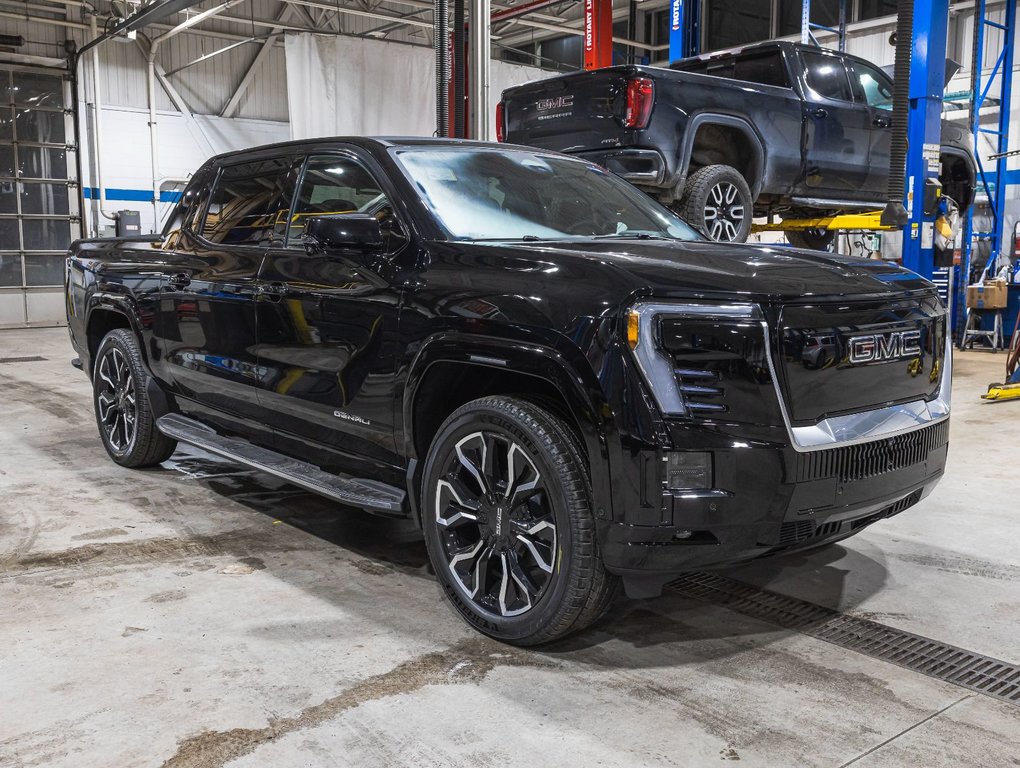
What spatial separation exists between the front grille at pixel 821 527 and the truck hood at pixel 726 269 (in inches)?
25.7

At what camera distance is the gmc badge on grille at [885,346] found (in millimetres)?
2943

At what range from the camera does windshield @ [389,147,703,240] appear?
3588mm

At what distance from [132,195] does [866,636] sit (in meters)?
19.5

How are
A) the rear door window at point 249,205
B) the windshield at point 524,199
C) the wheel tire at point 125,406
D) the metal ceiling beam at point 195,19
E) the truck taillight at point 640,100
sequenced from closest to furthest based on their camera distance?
1. the windshield at point 524,199
2. the rear door window at point 249,205
3. the wheel tire at point 125,406
4. the truck taillight at point 640,100
5. the metal ceiling beam at point 195,19

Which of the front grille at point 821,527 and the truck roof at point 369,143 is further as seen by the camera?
the truck roof at point 369,143

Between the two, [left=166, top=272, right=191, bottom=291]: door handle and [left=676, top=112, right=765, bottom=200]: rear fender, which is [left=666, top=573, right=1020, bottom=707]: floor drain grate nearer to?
[left=166, top=272, right=191, bottom=291]: door handle

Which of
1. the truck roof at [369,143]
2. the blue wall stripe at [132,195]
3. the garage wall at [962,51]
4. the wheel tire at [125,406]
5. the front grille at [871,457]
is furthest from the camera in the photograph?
the blue wall stripe at [132,195]

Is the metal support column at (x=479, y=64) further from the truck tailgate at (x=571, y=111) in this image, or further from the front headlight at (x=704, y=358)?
the front headlight at (x=704, y=358)

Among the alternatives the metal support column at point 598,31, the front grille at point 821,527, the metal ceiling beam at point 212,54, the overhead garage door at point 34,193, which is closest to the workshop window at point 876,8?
the metal support column at point 598,31

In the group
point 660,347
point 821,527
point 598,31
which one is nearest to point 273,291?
point 660,347

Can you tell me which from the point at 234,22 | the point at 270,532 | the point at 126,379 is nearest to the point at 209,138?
the point at 234,22

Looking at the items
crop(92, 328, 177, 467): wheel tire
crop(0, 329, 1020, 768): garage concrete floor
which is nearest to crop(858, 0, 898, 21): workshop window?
crop(0, 329, 1020, 768): garage concrete floor

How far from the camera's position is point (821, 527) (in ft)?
9.50

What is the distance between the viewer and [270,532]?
172 inches
